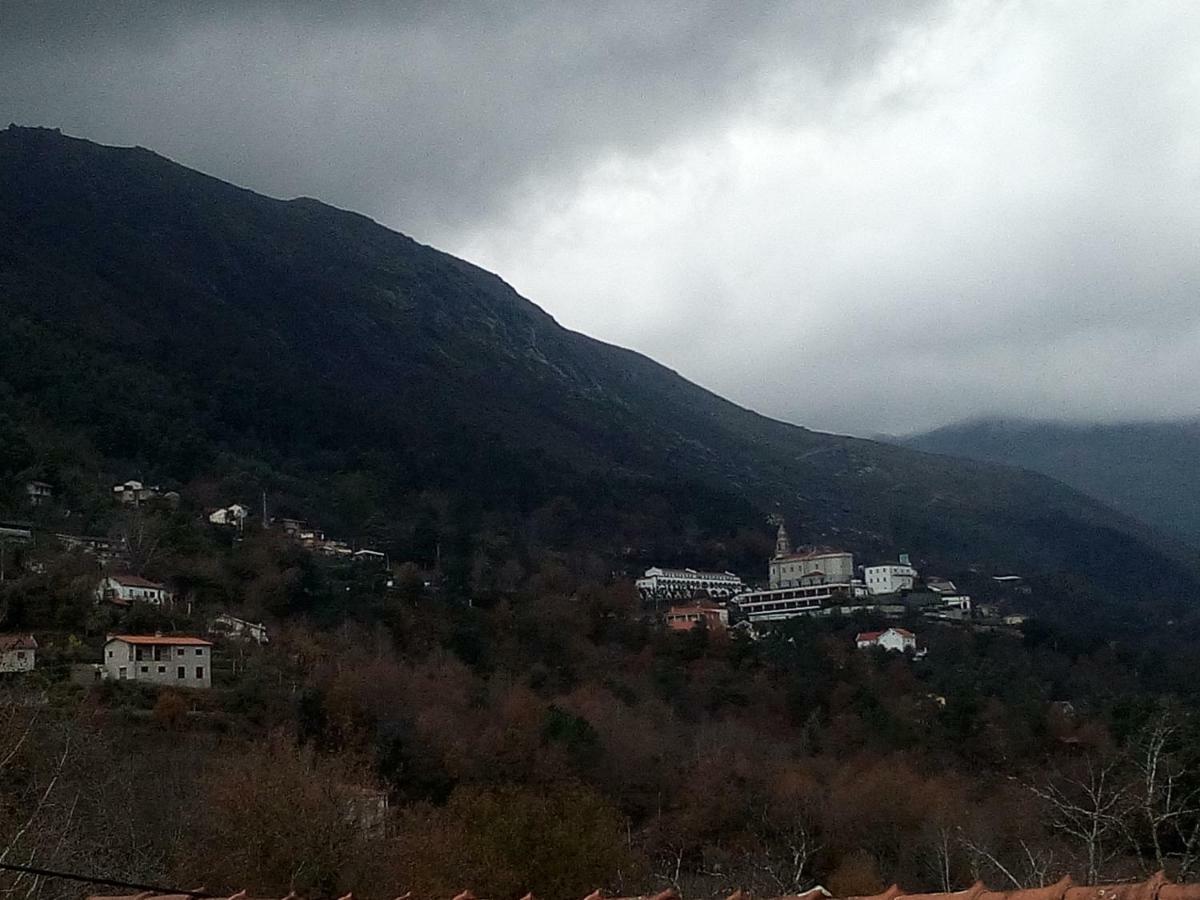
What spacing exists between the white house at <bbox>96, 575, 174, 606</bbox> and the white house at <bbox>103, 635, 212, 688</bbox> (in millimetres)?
4137

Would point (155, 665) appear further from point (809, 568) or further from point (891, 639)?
point (809, 568)

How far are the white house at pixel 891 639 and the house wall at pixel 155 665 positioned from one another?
109ft

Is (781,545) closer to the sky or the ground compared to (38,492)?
closer to the ground

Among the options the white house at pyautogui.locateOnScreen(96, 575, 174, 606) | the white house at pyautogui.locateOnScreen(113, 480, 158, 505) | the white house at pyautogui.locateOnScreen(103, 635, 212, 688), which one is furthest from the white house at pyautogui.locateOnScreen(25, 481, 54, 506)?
the white house at pyautogui.locateOnScreen(103, 635, 212, 688)

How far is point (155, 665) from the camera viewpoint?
1353 inches

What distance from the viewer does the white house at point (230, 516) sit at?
54875 millimetres

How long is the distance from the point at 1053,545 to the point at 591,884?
113m

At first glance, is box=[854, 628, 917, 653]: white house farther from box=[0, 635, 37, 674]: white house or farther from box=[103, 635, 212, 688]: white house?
box=[0, 635, 37, 674]: white house

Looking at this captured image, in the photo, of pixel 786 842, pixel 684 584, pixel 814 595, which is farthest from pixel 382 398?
pixel 786 842

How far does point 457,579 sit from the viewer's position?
186 ft

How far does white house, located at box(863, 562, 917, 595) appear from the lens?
8450 centimetres

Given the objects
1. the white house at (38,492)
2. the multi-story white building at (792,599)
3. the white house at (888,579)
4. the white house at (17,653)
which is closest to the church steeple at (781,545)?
the white house at (888,579)

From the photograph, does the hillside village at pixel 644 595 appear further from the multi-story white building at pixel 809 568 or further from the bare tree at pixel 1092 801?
the bare tree at pixel 1092 801

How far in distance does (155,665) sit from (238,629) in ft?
19.8
